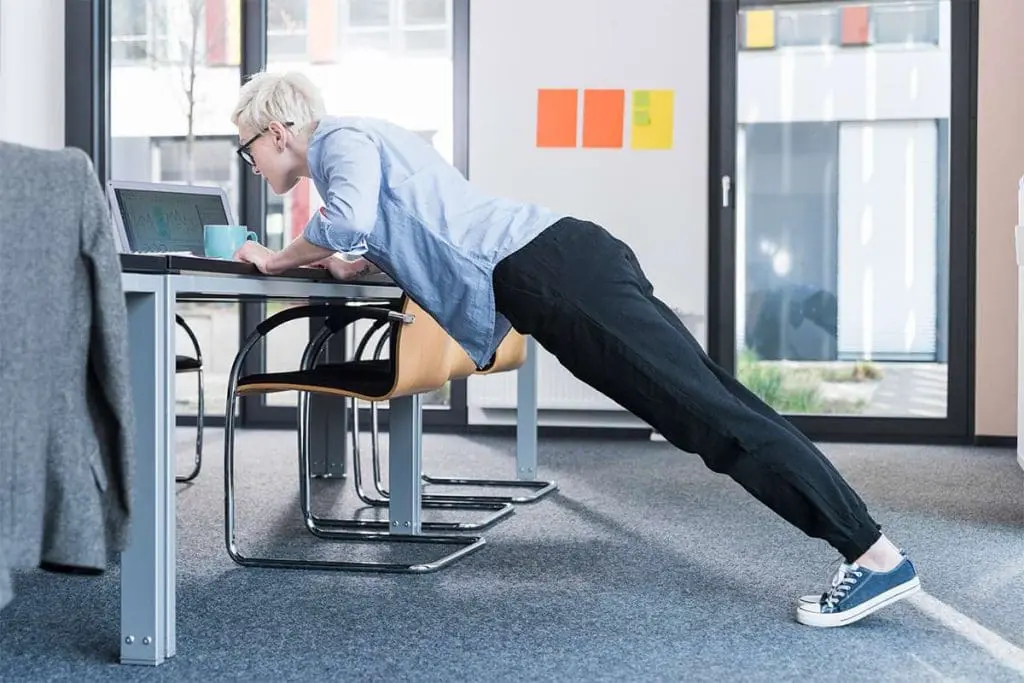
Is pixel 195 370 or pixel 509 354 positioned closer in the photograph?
pixel 509 354

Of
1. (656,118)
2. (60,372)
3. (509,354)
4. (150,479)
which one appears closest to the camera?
(60,372)

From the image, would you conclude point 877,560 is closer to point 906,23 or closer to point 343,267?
point 343,267

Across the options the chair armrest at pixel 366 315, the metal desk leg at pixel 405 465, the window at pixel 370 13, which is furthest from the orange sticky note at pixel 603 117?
the chair armrest at pixel 366 315

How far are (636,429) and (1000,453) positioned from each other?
1.34 metres

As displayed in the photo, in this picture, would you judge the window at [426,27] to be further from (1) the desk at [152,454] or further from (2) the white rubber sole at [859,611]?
(2) the white rubber sole at [859,611]

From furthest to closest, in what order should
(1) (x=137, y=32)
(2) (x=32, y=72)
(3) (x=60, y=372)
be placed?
(1) (x=137, y=32) < (2) (x=32, y=72) < (3) (x=60, y=372)

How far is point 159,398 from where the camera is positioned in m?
1.66

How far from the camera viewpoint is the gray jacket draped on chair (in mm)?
1274

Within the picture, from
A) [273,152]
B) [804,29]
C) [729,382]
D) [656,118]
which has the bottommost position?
[729,382]

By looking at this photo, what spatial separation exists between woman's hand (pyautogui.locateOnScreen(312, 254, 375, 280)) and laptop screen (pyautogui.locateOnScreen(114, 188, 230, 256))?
65 centimetres

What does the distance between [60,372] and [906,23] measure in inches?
159

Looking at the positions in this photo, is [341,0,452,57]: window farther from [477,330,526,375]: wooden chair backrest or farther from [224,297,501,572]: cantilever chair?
[224,297,501,572]: cantilever chair

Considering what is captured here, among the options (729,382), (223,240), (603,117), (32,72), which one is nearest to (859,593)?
(729,382)

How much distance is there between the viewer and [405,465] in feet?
8.55
